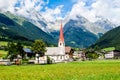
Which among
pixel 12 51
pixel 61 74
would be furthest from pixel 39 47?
pixel 61 74

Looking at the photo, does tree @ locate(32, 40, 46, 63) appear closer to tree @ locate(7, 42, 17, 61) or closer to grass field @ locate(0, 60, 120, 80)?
tree @ locate(7, 42, 17, 61)

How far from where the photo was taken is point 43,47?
150250 millimetres

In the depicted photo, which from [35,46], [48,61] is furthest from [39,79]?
[35,46]

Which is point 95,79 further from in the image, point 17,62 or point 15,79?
point 17,62

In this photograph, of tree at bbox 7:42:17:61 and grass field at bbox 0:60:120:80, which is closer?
grass field at bbox 0:60:120:80

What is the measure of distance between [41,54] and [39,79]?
125 meters

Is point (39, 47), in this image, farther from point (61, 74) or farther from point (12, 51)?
point (61, 74)

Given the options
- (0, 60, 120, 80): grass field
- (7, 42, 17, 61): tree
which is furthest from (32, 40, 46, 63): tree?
(0, 60, 120, 80): grass field

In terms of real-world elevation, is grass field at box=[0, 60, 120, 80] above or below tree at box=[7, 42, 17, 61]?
below

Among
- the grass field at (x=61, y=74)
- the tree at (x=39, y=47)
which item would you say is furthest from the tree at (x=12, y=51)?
the grass field at (x=61, y=74)

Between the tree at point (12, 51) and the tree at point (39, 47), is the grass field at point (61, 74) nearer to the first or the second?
the tree at point (12, 51)

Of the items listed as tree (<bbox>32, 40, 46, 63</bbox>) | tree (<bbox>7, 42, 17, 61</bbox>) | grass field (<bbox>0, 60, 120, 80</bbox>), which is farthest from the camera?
tree (<bbox>32, 40, 46, 63</bbox>)

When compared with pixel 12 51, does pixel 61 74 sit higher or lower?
lower

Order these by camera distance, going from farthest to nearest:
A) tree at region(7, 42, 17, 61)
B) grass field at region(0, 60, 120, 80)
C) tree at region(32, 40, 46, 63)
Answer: tree at region(32, 40, 46, 63), tree at region(7, 42, 17, 61), grass field at region(0, 60, 120, 80)
